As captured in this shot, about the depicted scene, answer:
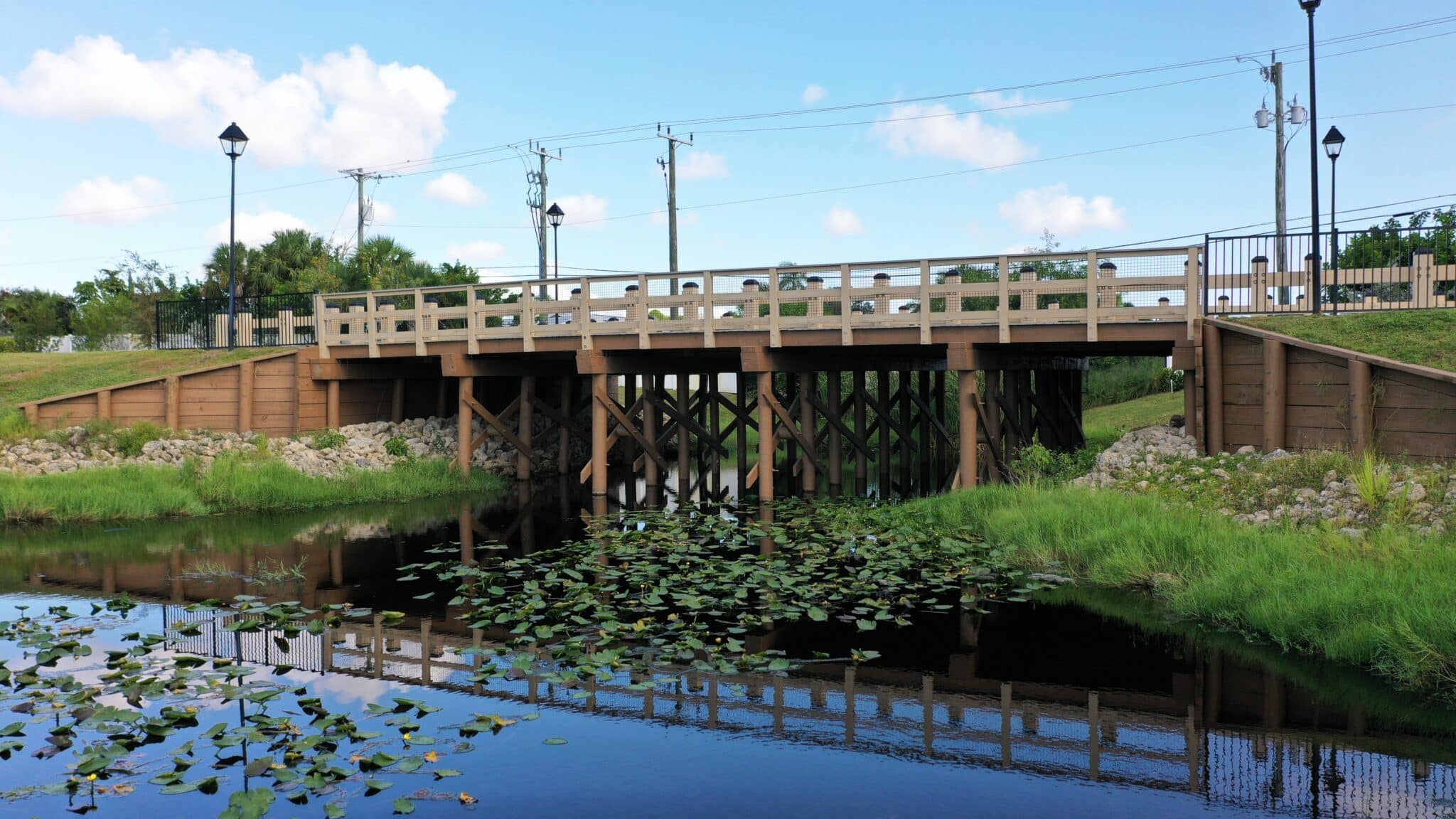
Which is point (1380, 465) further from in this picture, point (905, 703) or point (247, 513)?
point (247, 513)

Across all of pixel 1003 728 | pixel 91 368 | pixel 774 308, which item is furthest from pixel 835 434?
pixel 91 368

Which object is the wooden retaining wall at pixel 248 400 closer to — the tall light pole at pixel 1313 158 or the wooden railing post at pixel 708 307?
the wooden railing post at pixel 708 307

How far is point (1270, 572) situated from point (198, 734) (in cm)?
927

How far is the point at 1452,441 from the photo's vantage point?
44.6ft

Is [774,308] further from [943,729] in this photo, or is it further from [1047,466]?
[943,729]

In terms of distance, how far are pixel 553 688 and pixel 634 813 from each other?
2394 millimetres

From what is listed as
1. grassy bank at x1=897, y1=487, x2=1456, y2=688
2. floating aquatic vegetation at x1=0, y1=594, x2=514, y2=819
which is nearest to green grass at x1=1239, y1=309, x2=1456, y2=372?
grassy bank at x1=897, y1=487, x2=1456, y2=688

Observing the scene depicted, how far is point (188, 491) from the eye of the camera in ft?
64.8

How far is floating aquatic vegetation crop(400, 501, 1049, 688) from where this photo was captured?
973cm

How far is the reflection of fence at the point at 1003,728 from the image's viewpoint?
6.90m

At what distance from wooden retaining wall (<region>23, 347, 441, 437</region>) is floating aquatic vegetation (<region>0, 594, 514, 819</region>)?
50.7 ft

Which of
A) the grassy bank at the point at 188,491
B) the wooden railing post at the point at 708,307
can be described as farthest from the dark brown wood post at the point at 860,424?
the grassy bank at the point at 188,491

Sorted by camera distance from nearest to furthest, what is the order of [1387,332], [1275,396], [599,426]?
Result: [1275,396] < [1387,332] < [599,426]

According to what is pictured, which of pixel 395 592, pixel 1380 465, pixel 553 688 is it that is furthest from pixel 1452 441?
pixel 395 592
